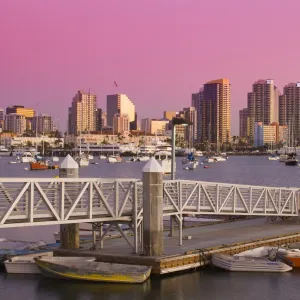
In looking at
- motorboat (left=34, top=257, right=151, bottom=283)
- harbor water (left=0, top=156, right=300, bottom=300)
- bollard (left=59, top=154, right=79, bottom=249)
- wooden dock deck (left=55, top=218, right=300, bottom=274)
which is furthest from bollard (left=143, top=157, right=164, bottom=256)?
bollard (left=59, top=154, right=79, bottom=249)

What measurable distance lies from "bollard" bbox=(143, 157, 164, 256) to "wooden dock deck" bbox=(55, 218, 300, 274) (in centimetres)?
52

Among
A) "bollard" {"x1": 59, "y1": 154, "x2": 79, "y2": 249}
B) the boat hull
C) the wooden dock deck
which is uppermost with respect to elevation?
"bollard" {"x1": 59, "y1": 154, "x2": 79, "y2": 249}

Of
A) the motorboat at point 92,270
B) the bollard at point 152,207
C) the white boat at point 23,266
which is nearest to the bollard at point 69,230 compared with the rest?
the white boat at point 23,266

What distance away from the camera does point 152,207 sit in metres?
25.9

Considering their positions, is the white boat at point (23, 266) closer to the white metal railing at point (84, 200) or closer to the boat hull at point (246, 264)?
the white metal railing at point (84, 200)

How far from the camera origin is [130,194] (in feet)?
91.3

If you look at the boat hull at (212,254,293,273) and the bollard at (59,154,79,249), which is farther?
the bollard at (59,154,79,249)

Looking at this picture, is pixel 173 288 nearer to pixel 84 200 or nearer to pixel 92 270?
pixel 92 270

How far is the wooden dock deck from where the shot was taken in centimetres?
2594

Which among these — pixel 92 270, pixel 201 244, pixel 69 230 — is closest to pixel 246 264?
pixel 201 244

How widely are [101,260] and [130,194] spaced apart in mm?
2956

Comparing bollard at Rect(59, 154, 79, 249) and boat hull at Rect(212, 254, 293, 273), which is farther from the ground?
bollard at Rect(59, 154, 79, 249)

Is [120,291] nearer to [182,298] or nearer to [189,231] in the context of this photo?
[182,298]

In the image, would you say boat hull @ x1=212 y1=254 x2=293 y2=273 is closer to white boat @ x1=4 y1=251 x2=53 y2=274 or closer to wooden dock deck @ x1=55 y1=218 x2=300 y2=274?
wooden dock deck @ x1=55 y1=218 x2=300 y2=274
